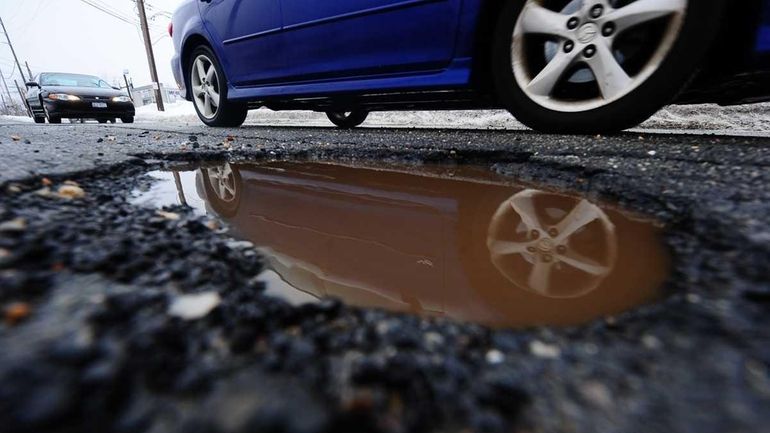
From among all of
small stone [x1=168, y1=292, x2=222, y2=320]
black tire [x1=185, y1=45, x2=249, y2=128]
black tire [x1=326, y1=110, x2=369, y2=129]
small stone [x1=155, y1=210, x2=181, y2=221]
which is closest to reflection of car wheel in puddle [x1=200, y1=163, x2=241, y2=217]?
small stone [x1=155, y1=210, x2=181, y2=221]

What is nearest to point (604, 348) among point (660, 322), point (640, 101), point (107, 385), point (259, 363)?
point (660, 322)

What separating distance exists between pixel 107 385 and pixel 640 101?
7.11 ft

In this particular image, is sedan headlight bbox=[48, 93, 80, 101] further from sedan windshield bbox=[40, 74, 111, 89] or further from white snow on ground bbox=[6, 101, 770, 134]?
white snow on ground bbox=[6, 101, 770, 134]

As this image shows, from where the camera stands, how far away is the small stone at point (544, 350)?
0.45m

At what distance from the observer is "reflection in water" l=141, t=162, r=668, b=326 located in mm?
662

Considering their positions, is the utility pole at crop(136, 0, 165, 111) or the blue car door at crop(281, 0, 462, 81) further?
the utility pole at crop(136, 0, 165, 111)

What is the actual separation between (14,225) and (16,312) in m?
0.38

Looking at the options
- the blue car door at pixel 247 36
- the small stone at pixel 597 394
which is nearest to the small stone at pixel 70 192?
the small stone at pixel 597 394

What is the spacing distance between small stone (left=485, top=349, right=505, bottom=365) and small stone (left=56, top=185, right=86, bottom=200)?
1.12 meters

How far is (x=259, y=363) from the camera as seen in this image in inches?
16.5

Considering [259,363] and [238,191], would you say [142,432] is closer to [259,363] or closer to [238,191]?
[259,363]

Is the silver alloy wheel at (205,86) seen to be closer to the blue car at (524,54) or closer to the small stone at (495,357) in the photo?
the blue car at (524,54)

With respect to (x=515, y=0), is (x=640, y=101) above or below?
below

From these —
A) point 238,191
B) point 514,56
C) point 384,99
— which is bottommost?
point 238,191
